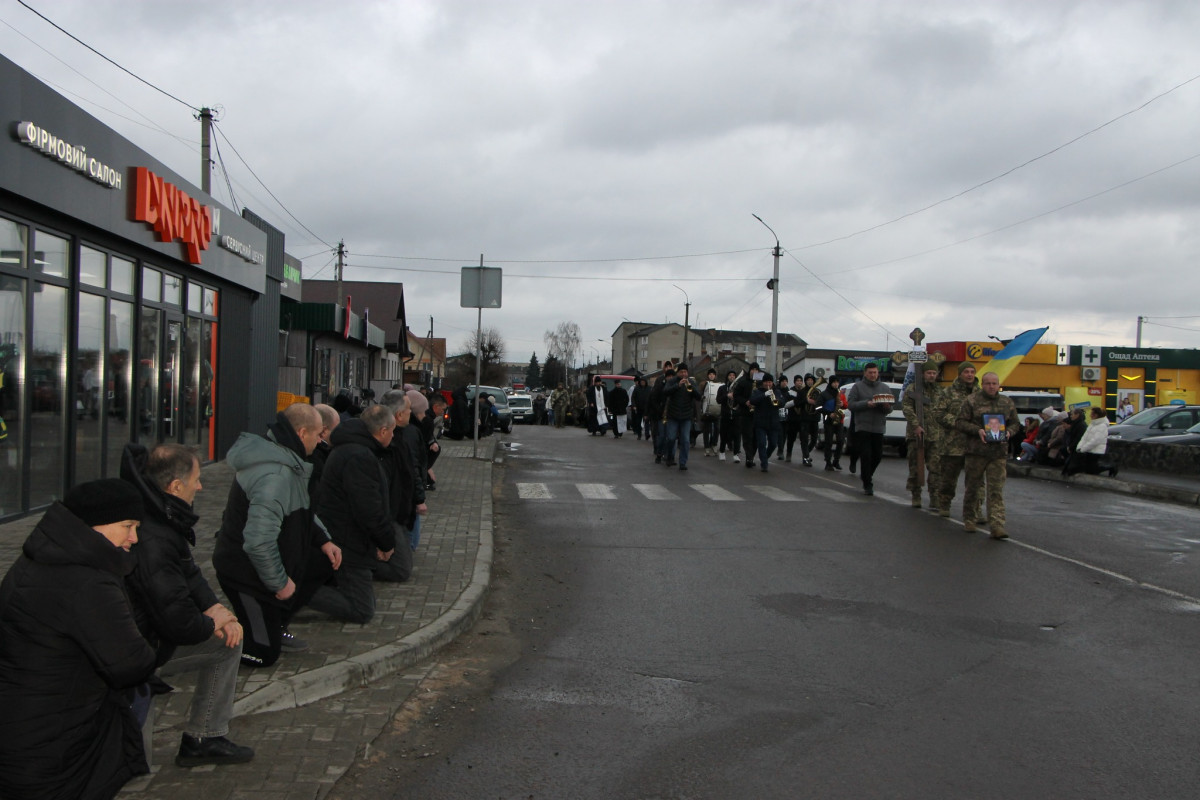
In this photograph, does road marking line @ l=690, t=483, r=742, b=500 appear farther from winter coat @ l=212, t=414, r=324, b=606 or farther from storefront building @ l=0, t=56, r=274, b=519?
winter coat @ l=212, t=414, r=324, b=606

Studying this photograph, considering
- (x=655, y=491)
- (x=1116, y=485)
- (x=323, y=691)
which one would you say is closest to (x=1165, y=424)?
(x=1116, y=485)

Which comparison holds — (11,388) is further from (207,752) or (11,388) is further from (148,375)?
(207,752)

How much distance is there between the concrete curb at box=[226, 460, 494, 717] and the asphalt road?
17.2 inches

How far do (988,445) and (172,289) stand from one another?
10.7 meters

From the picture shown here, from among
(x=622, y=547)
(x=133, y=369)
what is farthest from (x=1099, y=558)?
(x=133, y=369)

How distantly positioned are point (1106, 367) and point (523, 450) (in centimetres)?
3444

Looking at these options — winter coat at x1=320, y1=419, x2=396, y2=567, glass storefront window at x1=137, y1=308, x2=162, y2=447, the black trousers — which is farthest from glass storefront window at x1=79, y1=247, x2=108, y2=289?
the black trousers

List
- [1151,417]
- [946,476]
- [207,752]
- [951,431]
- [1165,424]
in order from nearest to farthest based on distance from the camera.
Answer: [207,752]
[951,431]
[946,476]
[1165,424]
[1151,417]

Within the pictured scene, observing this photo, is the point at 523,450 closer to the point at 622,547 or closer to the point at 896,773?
the point at 622,547

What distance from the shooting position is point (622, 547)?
9656 mm

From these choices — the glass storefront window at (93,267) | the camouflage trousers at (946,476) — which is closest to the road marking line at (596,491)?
the camouflage trousers at (946,476)

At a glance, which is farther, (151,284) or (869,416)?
(869,416)

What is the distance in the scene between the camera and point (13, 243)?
9.45 meters

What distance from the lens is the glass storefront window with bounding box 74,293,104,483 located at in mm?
10875
